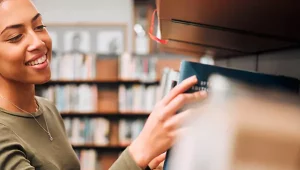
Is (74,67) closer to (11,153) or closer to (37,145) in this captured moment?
(37,145)

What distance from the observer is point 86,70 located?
414 centimetres

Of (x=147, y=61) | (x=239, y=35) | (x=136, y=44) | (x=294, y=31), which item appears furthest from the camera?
(x=136, y=44)

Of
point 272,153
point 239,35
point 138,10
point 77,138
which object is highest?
point 138,10

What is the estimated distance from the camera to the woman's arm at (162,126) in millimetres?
549

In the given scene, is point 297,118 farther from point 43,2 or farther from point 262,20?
point 43,2

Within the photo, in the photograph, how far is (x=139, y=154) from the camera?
2.10 feet

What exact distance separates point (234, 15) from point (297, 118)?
195mm

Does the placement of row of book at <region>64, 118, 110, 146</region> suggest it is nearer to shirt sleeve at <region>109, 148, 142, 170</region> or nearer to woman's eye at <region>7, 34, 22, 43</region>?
woman's eye at <region>7, 34, 22, 43</region>

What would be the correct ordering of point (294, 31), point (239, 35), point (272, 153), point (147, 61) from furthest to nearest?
point (147, 61) → point (239, 35) → point (294, 31) → point (272, 153)

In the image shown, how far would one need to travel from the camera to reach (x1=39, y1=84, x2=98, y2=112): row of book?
4.12 meters

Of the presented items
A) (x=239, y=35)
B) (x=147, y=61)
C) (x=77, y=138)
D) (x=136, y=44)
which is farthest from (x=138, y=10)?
(x=239, y=35)

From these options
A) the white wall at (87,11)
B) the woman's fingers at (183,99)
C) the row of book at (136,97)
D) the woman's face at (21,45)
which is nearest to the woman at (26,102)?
the woman's face at (21,45)

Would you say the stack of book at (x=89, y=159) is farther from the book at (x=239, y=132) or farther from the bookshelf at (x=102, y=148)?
the book at (x=239, y=132)

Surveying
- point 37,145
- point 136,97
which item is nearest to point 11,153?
point 37,145
